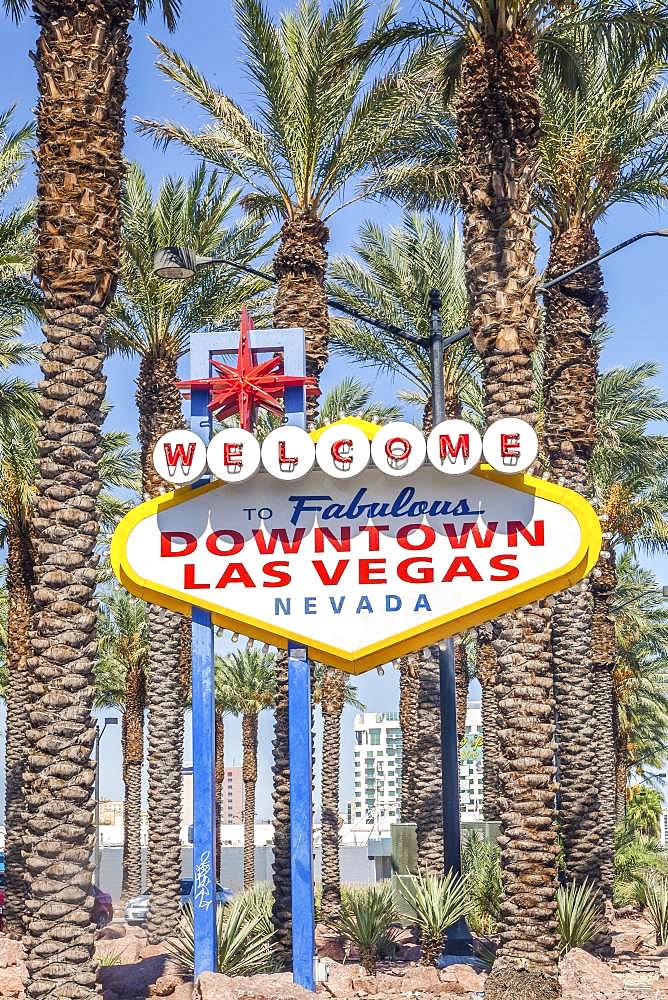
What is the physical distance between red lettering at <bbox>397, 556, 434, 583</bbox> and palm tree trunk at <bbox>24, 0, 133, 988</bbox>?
3762mm

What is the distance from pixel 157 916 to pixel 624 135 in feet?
53.7

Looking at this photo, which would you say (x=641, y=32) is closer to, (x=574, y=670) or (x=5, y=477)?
(x=574, y=670)

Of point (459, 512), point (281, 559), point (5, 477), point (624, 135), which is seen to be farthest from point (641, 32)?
point (5, 477)

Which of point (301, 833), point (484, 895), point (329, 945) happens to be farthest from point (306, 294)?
point (329, 945)

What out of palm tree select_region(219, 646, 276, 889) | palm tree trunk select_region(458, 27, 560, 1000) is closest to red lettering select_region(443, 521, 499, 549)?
palm tree trunk select_region(458, 27, 560, 1000)

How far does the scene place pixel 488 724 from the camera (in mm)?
37500

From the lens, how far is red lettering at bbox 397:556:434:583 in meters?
15.4

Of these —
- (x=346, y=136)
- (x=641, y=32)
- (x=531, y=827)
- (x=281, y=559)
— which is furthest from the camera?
(x=346, y=136)

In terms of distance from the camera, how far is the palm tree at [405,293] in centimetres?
3088

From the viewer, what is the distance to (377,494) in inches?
615

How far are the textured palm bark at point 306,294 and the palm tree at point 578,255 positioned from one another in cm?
433

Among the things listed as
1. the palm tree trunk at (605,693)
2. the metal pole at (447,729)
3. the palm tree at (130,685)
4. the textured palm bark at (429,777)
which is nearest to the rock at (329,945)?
the textured palm bark at (429,777)

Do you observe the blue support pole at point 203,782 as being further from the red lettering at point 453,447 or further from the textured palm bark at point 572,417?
the textured palm bark at point 572,417

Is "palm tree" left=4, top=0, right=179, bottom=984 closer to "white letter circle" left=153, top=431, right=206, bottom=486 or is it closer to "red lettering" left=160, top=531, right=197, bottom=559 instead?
"white letter circle" left=153, top=431, right=206, bottom=486
